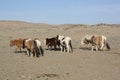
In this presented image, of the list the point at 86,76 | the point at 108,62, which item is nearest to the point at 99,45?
the point at 108,62

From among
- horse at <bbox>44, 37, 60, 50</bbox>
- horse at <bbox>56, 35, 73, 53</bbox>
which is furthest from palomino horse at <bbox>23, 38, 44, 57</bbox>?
horse at <bbox>44, 37, 60, 50</bbox>

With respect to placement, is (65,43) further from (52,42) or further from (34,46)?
(34,46)

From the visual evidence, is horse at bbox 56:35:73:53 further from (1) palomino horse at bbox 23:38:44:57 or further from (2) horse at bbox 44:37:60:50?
(1) palomino horse at bbox 23:38:44:57

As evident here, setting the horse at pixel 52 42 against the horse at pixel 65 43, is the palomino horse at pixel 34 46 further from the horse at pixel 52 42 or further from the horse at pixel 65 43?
the horse at pixel 52 42

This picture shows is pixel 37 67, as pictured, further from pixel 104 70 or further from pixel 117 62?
pixel 117 62

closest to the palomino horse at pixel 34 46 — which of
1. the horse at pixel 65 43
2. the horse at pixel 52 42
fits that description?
→ the horse at pixel 65 43

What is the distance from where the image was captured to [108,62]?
2216 centimetres

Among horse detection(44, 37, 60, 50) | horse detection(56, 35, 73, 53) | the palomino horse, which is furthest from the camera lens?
horse detection(44, 37, 60, 50)

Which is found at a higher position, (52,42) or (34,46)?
(52,42)

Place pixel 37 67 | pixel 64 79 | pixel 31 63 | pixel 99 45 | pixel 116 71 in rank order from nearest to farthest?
pixel 64 79, pixel 116 71, pixel 37 67, pixel 31 63, pixel 99 45

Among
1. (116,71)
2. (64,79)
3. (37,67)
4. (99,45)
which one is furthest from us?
→ (99,45)

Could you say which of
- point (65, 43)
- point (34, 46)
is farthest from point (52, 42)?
point (34, 46)

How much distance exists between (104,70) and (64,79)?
11.7ft

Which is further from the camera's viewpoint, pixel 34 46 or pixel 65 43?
pixel 65 43
